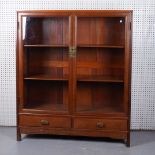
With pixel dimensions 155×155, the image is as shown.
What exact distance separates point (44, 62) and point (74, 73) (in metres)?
0.57

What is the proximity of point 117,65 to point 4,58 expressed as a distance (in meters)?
1.63

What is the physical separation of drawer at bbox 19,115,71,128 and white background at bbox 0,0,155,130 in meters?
0.67

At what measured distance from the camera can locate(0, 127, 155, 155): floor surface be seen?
325 centimetres

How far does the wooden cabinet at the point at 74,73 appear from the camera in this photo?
11.4ft

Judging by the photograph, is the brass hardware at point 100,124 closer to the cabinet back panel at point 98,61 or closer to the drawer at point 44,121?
the drawer at point 44,121

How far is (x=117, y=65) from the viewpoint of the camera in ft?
12.1

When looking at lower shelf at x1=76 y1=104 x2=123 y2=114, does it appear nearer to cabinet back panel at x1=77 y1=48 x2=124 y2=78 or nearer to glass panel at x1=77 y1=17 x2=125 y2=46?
cabinet back panel at x1=77 y1=48 x2=124 y2=78

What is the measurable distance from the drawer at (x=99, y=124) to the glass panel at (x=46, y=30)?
1017 millimetres

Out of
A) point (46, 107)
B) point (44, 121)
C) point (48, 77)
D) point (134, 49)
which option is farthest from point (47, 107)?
point (134, 49)

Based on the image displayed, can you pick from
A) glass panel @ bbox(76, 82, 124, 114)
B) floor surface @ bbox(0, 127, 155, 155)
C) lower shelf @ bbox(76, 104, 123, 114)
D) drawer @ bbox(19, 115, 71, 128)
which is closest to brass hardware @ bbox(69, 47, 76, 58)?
glass panel @ bbox(76, 82, 124, 114)

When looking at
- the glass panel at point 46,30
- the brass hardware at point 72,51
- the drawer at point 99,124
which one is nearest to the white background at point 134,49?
the glass panel at point 46,30

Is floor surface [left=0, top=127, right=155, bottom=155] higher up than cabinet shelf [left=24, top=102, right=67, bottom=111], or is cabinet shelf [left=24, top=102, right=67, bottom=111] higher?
cabinet shelf [left=24, top=102, right=67, bottom=111]

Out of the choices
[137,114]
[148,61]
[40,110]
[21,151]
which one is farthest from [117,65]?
[21,151]

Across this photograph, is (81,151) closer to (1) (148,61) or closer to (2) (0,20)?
(1) (148,61)
